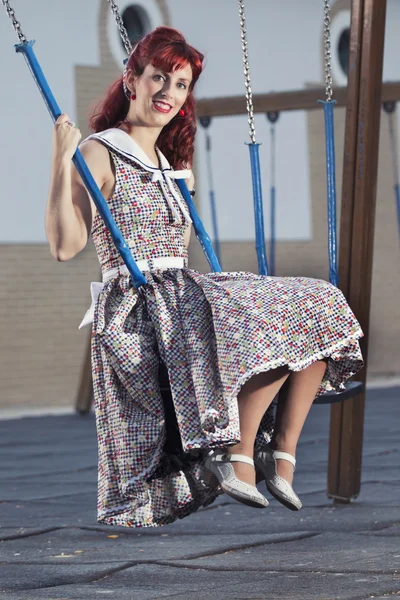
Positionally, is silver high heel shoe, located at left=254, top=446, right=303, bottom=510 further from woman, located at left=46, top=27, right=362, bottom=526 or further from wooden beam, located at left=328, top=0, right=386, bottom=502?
wooden beam, located at left=328, top=0, right=386, bottom=502

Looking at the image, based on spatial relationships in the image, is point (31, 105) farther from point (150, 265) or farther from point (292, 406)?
point (292, 406)

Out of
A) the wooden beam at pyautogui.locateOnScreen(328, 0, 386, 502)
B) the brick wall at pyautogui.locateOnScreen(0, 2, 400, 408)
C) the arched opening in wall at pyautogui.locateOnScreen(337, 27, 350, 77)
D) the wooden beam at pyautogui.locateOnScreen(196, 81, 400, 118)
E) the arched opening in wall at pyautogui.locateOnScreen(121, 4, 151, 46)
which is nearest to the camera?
the wooden beam at pyautogui.locateOnScreen(328, 0, 386, 502)

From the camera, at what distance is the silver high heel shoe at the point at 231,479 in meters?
2.58

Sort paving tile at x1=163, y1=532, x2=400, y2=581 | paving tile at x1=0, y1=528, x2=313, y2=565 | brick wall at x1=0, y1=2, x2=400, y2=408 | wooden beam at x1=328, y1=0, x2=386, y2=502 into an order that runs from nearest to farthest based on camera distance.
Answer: paving tile at x1=163, y1=532, x2=400, y2=581
paving tile at x1=0, y1=528, x2=313, y2=565
wooden beam at x1=328, y1=0, x2=386, y2=502
brick wall at x1=0, y1=2, x2=400, y2=408

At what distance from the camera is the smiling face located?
117 inches

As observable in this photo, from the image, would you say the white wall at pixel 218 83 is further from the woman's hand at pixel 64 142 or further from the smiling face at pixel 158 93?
the woman's hand at pixel 64 142

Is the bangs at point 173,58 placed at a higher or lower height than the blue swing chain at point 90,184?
higher

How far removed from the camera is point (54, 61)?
9836 millimetres

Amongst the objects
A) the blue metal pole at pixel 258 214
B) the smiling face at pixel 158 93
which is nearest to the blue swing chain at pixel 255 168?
the blue metal pole at pixel 258 214

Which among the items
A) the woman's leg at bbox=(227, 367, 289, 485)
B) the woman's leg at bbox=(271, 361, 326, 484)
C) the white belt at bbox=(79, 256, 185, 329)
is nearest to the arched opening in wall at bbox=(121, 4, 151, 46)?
the white belt at bbox=(79, 256, 185, 329)

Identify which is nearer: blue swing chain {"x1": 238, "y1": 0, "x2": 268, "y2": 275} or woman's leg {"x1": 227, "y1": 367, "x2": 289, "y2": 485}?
woman's leg {"x1": 227, "y1": 367, "x2": 289, "y2": 485}

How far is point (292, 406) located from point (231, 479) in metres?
0.28

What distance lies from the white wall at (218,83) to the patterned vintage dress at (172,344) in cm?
684

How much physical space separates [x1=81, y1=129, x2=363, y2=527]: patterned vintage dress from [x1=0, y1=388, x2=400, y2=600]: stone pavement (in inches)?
15.5
